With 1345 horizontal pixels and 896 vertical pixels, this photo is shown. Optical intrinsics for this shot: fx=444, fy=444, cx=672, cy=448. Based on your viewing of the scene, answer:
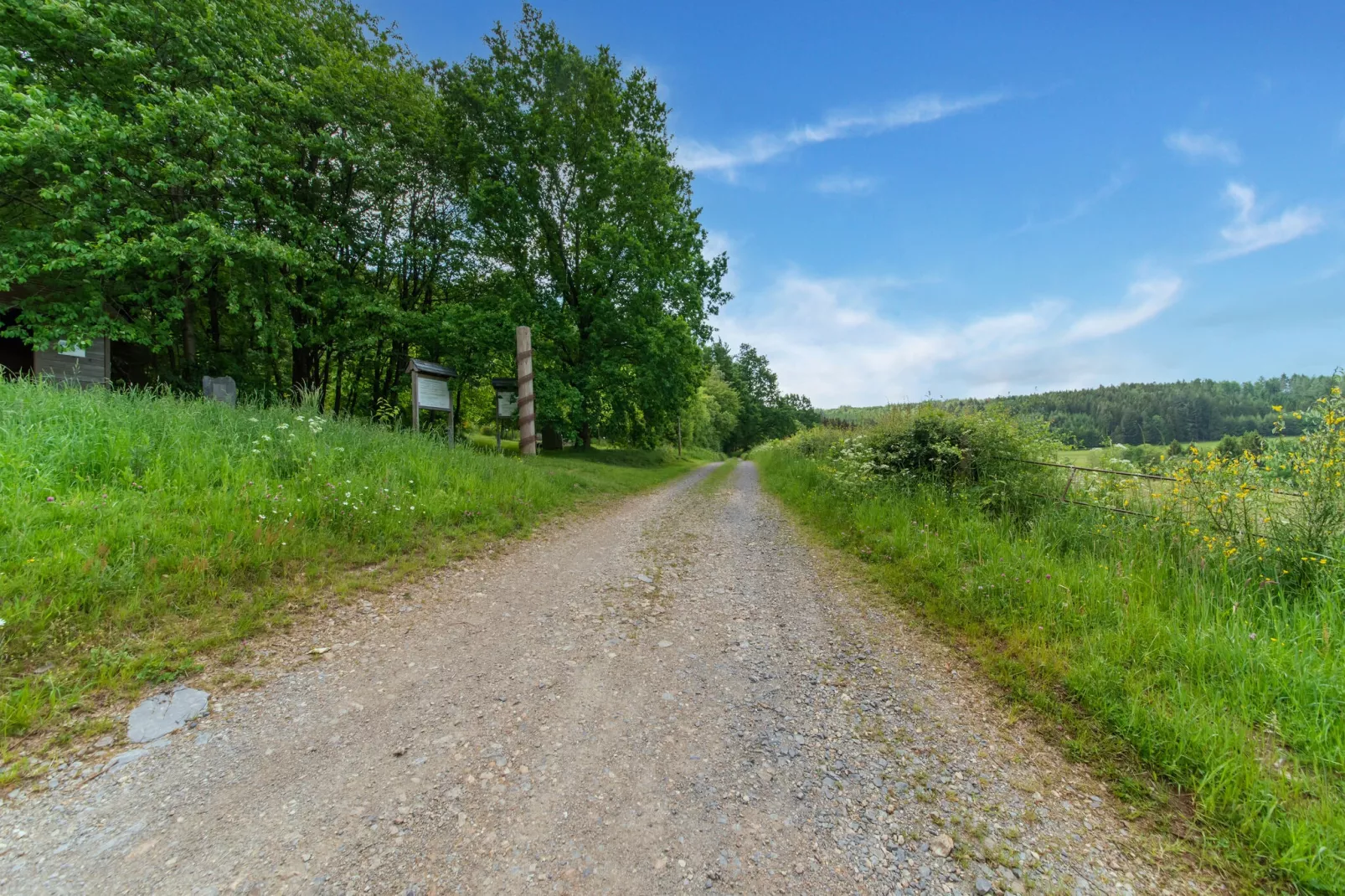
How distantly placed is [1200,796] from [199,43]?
20.2 m

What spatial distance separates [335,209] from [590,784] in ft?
62.1

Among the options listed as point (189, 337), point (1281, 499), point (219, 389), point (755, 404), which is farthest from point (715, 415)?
point (1281, 499)

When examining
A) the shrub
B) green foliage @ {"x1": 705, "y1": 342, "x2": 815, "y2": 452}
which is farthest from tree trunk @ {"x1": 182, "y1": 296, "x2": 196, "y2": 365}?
green foliage @ {"x1": 705, "y1": 342, "x2": 815, "y2": 452}

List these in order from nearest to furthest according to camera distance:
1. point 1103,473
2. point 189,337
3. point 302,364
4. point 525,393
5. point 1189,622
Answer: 1. point 1189,622
2. point 1103,473
3. point 525,393
4. point 189,337
5. point 302,364

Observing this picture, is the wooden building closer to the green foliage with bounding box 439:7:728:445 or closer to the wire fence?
the green foliage with bounding box 439:7:728:445

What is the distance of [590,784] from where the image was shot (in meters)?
2.23

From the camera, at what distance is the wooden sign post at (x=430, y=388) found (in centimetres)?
1098

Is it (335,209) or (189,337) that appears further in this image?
(335,209)

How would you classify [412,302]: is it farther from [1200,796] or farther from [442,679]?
[1200,796]

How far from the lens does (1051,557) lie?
441 centimetres

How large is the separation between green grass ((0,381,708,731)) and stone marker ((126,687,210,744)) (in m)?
0.21

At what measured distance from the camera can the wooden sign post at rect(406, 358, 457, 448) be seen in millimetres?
10977

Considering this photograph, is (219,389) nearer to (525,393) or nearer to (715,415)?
(525,393)

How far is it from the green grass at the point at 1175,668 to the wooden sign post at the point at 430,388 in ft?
35.2
